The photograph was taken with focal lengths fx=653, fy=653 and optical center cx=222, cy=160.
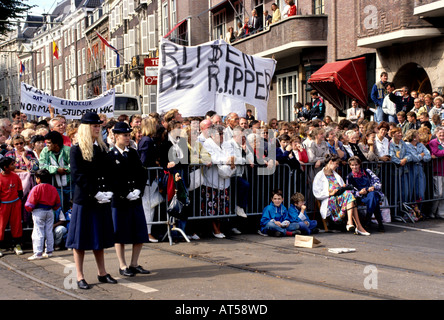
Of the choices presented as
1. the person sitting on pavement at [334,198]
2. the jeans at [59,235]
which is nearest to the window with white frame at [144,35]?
the person sitting on pavement at [334,198]

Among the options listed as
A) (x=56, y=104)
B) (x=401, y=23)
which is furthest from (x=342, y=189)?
(x=401, y=23)

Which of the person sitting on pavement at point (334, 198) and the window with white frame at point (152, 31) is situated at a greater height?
the window with white frame at point (152, 31)

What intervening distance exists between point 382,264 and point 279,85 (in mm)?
→ 21179

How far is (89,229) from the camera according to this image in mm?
7691

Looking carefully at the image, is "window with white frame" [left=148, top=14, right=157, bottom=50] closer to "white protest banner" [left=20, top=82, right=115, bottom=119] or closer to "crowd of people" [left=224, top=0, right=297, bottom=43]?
"crowd of people" [left=224, top=0, right=297, bottom=43]

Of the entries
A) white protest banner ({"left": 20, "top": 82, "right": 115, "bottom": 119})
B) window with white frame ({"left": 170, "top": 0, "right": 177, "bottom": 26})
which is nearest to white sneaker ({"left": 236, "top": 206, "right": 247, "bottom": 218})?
white protest banner ({"left": 20, "top": 82, "right": 115, "bottom": 119})

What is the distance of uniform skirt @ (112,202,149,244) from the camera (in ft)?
26.7

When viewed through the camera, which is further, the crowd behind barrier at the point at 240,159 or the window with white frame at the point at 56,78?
the window with white frame at the point at 56,78

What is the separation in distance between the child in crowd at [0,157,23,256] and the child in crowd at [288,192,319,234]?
15.0ft

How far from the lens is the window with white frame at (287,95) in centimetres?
2791

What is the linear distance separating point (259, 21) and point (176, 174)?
19731 millimetres

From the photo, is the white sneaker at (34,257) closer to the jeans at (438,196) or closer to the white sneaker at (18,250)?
the white sneaker at (18,250)

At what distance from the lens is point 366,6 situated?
21.5m

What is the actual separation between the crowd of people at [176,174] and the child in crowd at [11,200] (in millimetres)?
15
